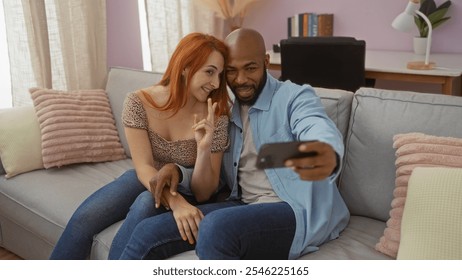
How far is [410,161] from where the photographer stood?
140 cm

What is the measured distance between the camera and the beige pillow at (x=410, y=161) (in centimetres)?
137

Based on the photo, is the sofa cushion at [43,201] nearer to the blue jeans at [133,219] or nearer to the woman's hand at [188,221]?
the blue jeans at [133,219]

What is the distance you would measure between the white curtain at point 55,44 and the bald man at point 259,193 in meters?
1.27

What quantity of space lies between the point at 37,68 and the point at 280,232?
161 cm

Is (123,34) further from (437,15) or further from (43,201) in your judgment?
(437,15)

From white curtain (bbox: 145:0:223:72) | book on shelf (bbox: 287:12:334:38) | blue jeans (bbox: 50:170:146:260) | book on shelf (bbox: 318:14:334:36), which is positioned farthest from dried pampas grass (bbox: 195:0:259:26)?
blue jeans (bbox: 50:170:146:260)

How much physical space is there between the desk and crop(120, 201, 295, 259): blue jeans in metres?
1.48

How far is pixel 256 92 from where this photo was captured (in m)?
1.51

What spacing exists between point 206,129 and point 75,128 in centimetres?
85

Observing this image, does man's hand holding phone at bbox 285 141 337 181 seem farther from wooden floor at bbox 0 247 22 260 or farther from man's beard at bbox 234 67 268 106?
wooden floor at bbox 0 247 22 260

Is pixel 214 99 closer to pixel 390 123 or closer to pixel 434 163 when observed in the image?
pixel 390 123

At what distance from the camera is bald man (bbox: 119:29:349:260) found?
1.30 meters

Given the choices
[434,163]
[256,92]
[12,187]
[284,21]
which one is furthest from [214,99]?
[284,21]

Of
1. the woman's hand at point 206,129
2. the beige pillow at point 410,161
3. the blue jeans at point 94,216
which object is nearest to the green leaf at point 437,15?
the beige pillow at point 410,161
